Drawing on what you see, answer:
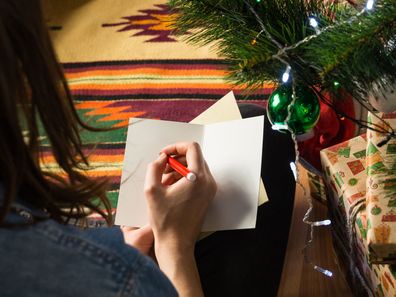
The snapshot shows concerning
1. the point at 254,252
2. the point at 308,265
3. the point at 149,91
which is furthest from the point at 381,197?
the point at 149,91

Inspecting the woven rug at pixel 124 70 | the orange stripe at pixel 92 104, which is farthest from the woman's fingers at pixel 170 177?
the orange stripe at pixel 92 104

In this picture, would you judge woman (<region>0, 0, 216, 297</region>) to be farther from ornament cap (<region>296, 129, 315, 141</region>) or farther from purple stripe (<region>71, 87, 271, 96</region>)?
purple stripe (<region>71, 87, 271, 96</region>)

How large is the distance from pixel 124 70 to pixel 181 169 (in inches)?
32.4

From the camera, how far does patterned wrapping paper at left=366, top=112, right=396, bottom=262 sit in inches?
22.1

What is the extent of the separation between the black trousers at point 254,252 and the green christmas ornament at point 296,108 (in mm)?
238

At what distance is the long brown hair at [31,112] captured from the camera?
→ 1.15ft

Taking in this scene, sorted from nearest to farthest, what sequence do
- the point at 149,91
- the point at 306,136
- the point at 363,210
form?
the point at 363,210
the point at 306,136
the point at 149,91

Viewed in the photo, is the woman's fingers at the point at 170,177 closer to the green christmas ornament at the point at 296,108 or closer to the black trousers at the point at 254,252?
the black trousers at the point at 254,252

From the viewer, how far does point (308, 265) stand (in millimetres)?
968

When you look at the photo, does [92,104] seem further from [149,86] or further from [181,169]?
[181,169]

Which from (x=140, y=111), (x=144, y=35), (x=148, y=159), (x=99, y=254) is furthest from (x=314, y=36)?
(x=144, y=35)

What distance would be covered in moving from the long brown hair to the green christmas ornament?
0.23 m

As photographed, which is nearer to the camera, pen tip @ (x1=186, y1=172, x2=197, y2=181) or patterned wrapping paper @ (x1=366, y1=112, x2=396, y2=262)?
patterned wrapping paper @ (x1=366, y1=112, x2=396, y2=262)

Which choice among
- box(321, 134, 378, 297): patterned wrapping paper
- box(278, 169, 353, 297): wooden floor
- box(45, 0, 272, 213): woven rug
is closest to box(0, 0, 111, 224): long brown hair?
box(321, 134, 378, 297): patterned wrapping paper
